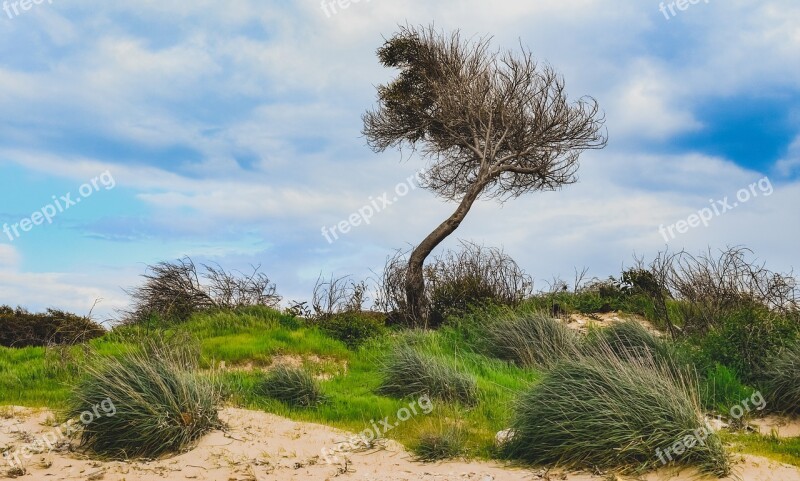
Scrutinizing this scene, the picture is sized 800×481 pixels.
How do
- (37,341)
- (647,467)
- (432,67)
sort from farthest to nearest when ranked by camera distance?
1. (432,67)
2. (37,341)
3. (647,467)

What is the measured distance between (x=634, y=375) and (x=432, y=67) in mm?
17251

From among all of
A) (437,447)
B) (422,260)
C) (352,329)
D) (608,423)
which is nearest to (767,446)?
(608,423)

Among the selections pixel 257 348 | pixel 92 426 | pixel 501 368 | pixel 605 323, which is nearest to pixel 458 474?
pixel 92 426

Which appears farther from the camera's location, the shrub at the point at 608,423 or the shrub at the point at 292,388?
A: the shrub at the point at 292,388

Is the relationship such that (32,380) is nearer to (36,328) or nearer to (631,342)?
(36,328)

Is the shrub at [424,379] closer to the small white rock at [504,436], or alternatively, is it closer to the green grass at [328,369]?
the green grass at [328,369]

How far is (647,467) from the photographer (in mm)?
7559

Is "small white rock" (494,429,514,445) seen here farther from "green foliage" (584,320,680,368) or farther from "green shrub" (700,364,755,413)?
"green foliage" (584,320,680,368)

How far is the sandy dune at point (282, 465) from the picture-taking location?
7719mm

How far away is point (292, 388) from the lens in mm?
10422

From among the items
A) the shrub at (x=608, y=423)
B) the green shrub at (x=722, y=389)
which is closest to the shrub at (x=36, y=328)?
the shrub at (x=608, y=423)

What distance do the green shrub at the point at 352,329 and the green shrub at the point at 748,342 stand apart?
6.33 metres

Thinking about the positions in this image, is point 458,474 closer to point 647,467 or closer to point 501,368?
point 647,467

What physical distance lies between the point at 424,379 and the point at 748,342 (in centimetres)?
559
